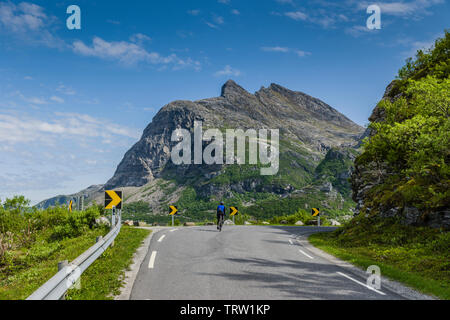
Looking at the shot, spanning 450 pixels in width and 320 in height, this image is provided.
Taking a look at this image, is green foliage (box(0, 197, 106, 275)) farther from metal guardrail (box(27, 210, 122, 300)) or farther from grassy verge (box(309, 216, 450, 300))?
grassy verge (box(309, 216, 450, 300))

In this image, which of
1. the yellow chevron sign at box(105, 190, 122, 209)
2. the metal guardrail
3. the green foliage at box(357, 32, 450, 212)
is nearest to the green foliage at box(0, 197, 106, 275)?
the yellow chevron sign at box(105, 190, 122, 209)

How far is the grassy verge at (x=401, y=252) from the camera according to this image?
9.48m

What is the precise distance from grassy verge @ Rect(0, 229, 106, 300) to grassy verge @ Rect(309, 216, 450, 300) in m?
9.82

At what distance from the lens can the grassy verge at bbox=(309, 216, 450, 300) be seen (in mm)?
9477

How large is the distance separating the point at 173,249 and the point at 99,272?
14.8ft

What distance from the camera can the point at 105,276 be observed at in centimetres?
795

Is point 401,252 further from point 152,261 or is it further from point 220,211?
point 220,211

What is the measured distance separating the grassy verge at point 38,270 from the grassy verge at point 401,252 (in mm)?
9816

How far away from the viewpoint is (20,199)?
1758cm

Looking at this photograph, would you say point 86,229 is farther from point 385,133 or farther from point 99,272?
point 385,133

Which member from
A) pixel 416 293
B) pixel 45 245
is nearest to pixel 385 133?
pixel 416 293

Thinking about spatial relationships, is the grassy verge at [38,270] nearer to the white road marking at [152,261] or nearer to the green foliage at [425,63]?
the white road marking at [152,261]

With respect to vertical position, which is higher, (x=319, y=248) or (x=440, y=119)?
(x=440, y=119)

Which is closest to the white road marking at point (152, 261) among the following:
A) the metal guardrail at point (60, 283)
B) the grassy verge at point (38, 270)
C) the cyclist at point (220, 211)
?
the metal guardrail at point (60, 283)
